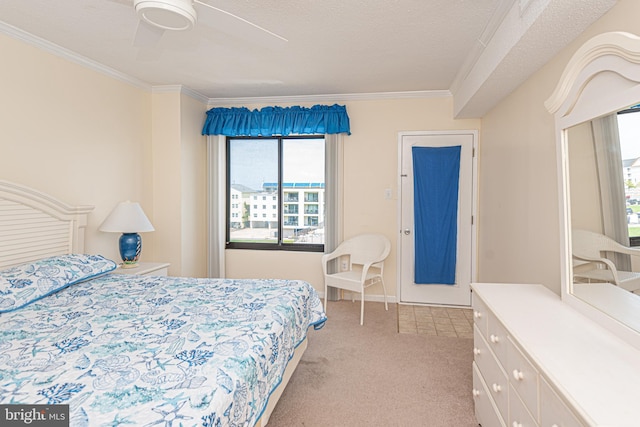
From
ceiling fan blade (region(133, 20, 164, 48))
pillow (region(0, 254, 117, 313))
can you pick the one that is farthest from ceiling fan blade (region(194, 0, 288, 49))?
pillow (region(0, 254, 117, 313))

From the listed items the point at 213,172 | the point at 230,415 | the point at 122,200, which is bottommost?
the point at 230,415

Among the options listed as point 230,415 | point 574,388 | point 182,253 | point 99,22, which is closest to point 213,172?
point 182,253

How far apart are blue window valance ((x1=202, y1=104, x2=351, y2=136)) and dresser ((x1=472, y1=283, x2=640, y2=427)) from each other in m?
2.68

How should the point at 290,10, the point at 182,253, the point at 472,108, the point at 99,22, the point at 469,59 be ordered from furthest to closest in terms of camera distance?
the point at 182,253
the point at 472,108
the point at 469,59
the point at 99,22
the point at 290,10

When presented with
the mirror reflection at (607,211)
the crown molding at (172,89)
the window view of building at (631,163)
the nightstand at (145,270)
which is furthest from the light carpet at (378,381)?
the crown molding at (172,89)

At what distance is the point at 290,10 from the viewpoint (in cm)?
230

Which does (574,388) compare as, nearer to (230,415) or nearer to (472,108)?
(230,415)

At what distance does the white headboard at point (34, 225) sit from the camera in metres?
2.54

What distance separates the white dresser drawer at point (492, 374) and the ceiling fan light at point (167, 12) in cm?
217

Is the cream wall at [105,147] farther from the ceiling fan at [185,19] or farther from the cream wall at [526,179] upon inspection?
the cream wall at [526,179]

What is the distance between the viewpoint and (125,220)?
10.9 feet

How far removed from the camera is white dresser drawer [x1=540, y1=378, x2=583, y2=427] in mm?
1047

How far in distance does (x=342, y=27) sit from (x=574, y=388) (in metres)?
2.42

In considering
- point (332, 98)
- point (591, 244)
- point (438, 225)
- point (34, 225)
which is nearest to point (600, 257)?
point (591, 244)
